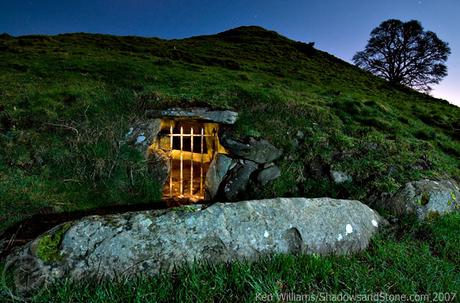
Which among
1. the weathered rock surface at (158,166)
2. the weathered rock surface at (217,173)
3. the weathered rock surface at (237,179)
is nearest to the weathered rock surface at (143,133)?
the weathered rock surface at (158,166)

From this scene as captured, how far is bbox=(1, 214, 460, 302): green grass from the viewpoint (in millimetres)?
2752

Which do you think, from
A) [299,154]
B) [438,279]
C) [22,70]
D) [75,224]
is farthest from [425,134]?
[22,70]

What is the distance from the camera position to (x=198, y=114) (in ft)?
30.2

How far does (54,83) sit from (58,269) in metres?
11.4

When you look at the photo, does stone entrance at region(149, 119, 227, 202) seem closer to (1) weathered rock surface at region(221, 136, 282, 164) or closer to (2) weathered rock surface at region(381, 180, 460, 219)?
(1) weathered rock surface at region(221, 136, 282, 164)

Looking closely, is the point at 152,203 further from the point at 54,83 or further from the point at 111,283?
the point at 54,83

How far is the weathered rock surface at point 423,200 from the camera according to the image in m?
5.68

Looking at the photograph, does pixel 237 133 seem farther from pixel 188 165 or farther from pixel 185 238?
pixel 185 238

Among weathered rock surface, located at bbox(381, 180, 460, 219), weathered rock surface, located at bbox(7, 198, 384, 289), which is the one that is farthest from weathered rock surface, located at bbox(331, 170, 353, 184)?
weathered rock surface, located at bbox(7, 198, 384, 289)

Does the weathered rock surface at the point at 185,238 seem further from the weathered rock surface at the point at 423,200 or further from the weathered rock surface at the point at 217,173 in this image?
the weathered rock surface at the point at 217,173

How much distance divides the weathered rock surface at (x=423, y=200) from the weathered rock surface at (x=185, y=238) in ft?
5.99

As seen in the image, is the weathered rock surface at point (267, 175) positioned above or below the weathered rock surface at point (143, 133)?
below

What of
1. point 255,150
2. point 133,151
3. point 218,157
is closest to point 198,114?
point 218,157

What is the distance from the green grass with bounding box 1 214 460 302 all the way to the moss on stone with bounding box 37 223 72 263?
0.42 m
